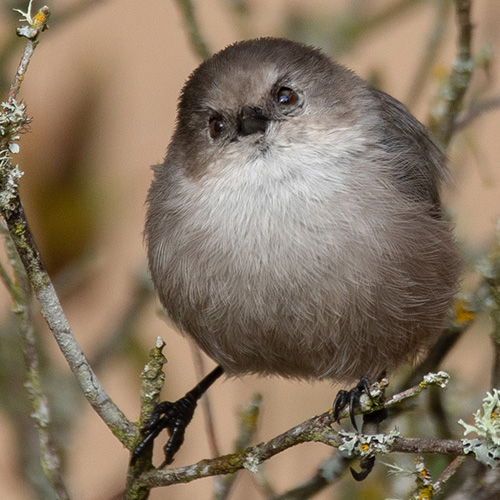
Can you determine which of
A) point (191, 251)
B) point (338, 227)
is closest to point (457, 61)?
point (338, 227)

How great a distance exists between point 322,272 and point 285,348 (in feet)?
1.02

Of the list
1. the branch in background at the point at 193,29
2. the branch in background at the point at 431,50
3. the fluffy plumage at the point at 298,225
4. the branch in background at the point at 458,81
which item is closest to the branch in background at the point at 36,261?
the fluffy plumage at the point at 298,225

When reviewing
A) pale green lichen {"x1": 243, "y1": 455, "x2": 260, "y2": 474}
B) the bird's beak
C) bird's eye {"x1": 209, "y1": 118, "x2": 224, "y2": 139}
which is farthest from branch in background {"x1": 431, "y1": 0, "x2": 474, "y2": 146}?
pale green lichen {"x1": 243, "y1": 455, "x2": 260, "y2": 474}

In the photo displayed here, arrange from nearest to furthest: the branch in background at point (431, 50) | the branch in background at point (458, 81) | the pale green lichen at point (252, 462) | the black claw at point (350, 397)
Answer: the pale green lichen at point (252, 462)
the black claw at point (350, 397)
the branch in background at point (458, 81)
the branch in background at point (431, 50)

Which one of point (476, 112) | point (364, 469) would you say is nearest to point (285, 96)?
point (476, 112)

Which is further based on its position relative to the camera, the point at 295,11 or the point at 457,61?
the point at 295,11

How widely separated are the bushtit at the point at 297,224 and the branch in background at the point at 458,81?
88mm

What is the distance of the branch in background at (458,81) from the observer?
9.29 feet

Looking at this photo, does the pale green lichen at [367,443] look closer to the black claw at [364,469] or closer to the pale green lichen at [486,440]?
the pale green lichen at [486,440]


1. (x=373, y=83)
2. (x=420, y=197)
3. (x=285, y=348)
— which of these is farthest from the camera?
(x=373, y=83)

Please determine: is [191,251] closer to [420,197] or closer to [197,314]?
[197,314]

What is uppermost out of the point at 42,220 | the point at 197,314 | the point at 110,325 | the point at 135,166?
the point at 135,166

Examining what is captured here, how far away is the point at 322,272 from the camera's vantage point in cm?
258

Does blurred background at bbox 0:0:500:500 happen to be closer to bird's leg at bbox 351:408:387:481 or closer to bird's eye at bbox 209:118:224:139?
bird's leg at bbox 351:408:387:481
